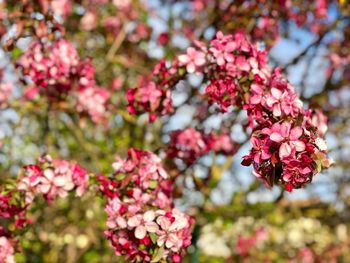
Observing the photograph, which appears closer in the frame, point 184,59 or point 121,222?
point 121,222

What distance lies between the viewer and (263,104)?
2.40 meters

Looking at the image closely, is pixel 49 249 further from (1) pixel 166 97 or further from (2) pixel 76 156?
(1) pixel 166 97

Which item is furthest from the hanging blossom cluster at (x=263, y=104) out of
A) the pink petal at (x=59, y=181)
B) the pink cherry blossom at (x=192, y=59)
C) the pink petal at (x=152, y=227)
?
the pink petal at (x=59, y=181)

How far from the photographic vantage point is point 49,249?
6227 millimetres

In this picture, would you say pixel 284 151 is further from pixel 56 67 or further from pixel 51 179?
pixel 56 67

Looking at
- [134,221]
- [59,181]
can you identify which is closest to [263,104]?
[134,221]

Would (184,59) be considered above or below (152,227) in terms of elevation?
above

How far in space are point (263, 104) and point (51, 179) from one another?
1.11m

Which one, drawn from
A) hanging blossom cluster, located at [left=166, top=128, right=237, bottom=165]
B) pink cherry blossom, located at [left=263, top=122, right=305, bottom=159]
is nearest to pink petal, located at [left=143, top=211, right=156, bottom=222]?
pink cherry blossom, located at [left=263, top=122, right=305, bottom=159]

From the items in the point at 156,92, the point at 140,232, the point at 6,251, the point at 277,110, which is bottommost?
the point at 140,232

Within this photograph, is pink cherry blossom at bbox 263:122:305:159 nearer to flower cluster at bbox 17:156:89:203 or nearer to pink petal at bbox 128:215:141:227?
pink petal at bbox 128:215:141:227

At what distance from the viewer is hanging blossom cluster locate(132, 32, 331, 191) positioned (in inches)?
80.8

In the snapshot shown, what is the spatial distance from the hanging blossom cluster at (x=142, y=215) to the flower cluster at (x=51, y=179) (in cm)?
12

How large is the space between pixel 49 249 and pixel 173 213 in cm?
411
